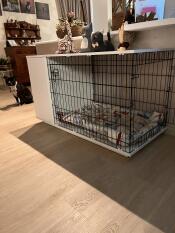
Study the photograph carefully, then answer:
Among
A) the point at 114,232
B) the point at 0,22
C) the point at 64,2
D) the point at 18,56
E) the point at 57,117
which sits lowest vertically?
the point at 114,232

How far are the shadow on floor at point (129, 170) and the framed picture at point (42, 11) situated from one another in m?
4.12

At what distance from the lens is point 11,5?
4.38 meters

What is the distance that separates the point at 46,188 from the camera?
115 centimetres

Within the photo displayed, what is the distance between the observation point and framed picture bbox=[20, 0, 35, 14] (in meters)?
4.52

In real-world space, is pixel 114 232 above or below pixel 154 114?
below

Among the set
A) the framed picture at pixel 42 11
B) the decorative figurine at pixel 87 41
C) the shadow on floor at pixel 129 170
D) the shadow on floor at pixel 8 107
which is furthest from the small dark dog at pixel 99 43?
the framed picture at pixel 42 11

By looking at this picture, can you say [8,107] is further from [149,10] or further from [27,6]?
[27,6]

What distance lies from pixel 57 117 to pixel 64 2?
3.74m

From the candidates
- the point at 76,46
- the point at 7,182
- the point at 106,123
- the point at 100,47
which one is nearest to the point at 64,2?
the point at 76,46

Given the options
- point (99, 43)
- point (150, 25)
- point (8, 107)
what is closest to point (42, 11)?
point (8, 107)

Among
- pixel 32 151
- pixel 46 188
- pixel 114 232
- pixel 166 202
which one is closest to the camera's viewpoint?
pixel 114 232

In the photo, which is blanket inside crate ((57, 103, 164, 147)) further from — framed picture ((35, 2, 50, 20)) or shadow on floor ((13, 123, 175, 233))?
framed picture ((35, 2, 50, 20))

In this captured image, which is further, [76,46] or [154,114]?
[76,46]

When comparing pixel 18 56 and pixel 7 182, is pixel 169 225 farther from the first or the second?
pixel 18 56
